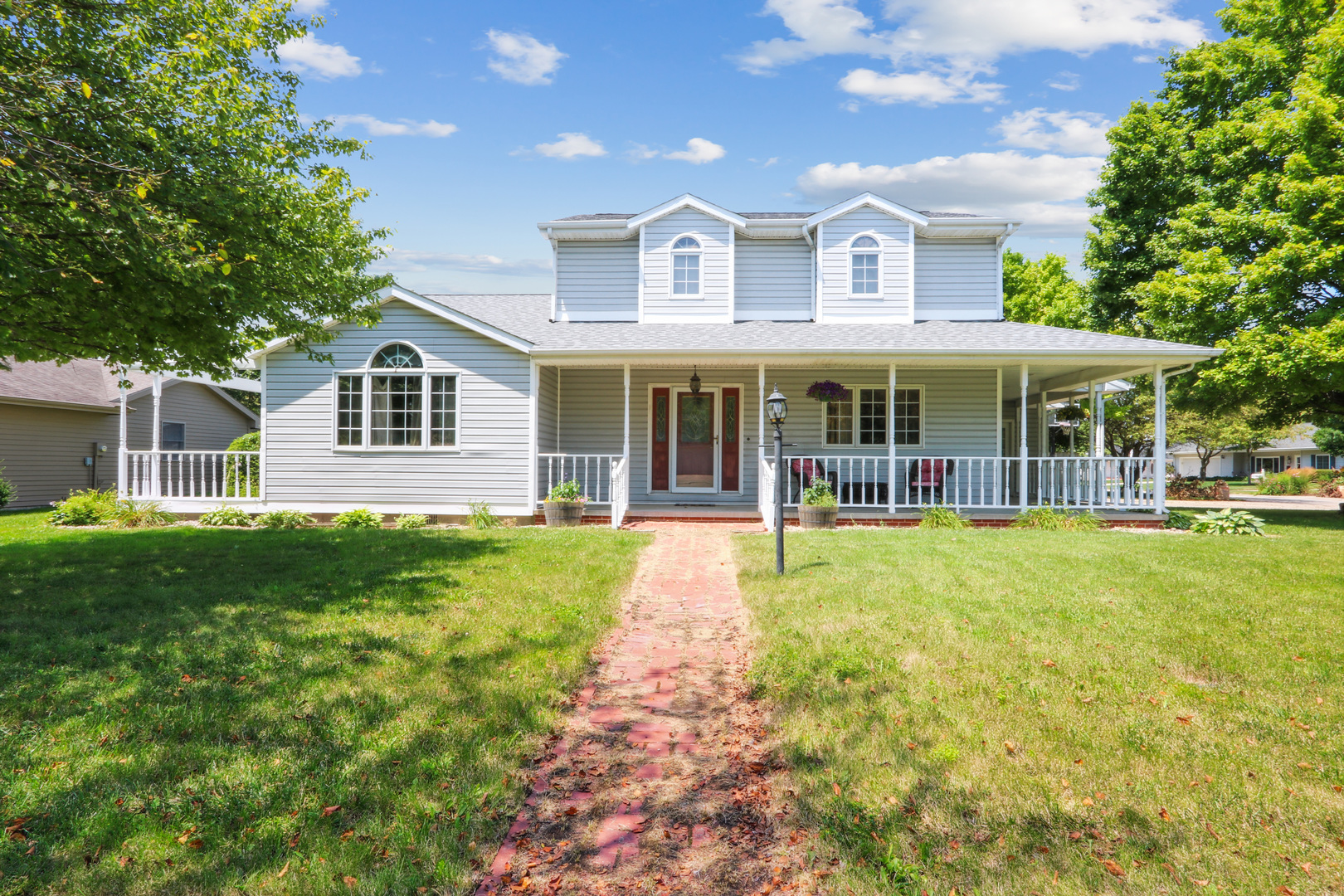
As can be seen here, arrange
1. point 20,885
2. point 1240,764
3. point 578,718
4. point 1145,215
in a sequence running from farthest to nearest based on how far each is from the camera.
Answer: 1. point 1145,215
2. point 578,718
3. point 1240,764
4. point 20,885

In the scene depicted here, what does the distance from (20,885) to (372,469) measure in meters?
10.7

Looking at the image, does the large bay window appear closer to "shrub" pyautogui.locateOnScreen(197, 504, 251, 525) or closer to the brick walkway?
the brick walkway

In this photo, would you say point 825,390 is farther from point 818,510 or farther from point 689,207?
point 689,207

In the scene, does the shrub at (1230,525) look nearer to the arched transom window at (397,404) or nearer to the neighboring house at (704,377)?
the neighboring house at (704,377)

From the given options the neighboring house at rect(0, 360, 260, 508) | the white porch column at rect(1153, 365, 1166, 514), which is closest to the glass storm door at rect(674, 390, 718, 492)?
the white porch column at rect(1153, 365, 1166, 514)

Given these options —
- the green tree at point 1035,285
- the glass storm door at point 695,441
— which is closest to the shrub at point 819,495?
the glass storm door at point 695,441

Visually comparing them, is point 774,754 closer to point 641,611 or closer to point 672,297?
point 641,611

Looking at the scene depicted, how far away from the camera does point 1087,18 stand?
12344 millimetres

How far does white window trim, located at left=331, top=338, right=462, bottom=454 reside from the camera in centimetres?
1235

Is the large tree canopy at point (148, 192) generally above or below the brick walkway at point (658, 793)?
above

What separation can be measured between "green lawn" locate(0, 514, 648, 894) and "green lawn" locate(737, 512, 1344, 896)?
1.51 meters

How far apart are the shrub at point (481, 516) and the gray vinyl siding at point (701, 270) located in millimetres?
4443

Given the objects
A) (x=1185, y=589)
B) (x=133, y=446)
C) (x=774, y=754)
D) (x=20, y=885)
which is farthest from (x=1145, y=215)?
(x=133, y=446)

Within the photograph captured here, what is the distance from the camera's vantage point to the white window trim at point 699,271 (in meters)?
14.2
